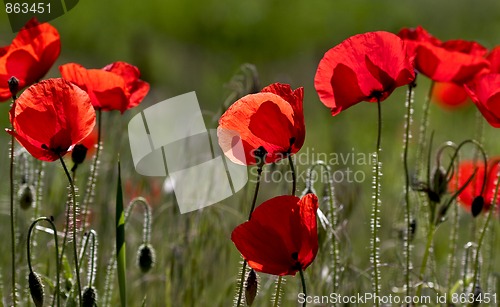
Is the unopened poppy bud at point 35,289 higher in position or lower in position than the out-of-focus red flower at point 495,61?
lower

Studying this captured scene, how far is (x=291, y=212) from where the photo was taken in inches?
68.3

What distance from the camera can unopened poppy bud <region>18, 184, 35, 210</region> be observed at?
231 cm

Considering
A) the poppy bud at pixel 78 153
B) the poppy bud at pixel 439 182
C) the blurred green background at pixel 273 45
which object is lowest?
the poppy bud at pixel 439 182

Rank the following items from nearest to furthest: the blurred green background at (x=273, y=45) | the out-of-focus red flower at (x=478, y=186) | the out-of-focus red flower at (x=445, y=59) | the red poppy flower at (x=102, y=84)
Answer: the red poppy flower at (x=102, y=84)
the out-of-focus red flower at (x=445, y=59)
the out-of-focus red flower at (x=478, y=186)
the blurred green background at (x=273, y=45)

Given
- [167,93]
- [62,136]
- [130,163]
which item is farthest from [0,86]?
[167,93]

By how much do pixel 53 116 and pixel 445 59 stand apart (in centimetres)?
108

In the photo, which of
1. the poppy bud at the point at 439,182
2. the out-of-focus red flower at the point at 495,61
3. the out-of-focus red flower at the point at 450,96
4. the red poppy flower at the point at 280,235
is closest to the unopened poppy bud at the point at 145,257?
the red poppy flower at the point at 280,235

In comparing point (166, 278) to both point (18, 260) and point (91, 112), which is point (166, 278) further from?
point (91, 112)

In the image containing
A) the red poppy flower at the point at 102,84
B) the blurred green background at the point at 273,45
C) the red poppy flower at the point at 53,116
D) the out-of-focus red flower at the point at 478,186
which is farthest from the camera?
the blurred green background at the point at 273,45

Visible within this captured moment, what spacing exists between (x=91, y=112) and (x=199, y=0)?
895 centimetres

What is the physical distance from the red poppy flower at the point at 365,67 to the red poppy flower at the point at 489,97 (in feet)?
0.66

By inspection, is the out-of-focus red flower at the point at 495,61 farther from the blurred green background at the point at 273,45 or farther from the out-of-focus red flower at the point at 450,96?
the out-of-focus red flower at the point at 450,96

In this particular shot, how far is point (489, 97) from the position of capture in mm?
2080

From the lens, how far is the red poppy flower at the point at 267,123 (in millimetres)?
1804
